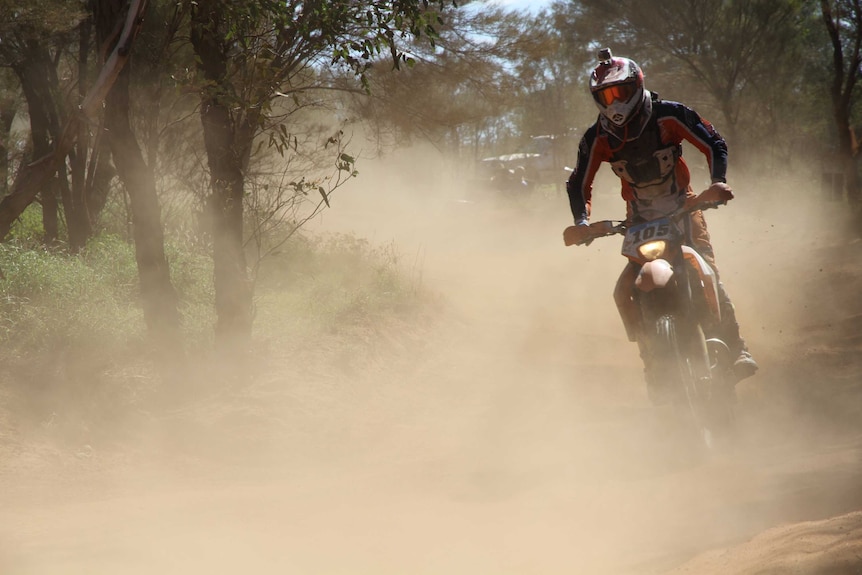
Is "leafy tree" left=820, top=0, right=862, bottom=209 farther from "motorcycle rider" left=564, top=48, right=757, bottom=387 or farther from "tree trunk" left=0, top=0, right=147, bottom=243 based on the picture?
"tree trunk" left=0, top=0, right=147, bottom=243

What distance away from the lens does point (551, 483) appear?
6.44 metres

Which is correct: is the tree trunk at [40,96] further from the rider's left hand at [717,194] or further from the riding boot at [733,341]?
the rider's left hand at [717,194]

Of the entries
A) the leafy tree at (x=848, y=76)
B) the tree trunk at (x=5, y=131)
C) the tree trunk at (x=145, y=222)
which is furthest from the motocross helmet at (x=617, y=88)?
the leafy tree at (x=848, y=76)

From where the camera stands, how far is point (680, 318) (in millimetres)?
5855

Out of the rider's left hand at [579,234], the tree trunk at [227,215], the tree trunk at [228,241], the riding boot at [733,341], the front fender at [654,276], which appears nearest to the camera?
the front fender at [654,276]

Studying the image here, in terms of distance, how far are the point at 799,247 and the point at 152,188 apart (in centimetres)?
1303

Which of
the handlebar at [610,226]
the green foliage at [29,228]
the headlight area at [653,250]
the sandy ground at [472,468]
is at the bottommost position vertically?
the sandy ground at [472,468]

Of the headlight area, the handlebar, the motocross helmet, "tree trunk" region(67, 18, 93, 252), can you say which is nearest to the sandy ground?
the headlight area

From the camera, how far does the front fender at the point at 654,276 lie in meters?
5.68

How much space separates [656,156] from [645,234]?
64 centimetres

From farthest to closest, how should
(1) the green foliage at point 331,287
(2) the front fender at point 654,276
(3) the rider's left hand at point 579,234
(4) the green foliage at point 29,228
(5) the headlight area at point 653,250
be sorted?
(4) the green foliage at point 29,228
(1) the green foliage at point 331,287
(3) the rider's left hand at point 579,234
(5) the headlight area at point 653,250
(2) the front fender at point 654,276

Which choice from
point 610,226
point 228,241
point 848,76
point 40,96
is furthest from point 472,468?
point 848,76

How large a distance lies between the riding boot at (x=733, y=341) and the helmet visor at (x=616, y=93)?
1638 millimetres

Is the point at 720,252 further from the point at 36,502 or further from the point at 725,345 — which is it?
the point at 36,502
